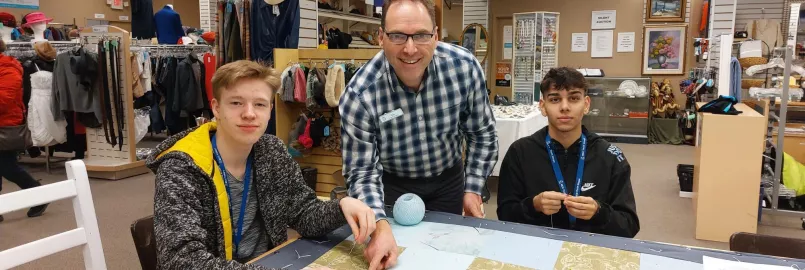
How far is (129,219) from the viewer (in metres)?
4.50

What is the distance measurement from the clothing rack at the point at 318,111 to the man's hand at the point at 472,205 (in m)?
2.61

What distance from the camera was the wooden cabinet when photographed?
377cm

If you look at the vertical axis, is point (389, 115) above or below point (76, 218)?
above

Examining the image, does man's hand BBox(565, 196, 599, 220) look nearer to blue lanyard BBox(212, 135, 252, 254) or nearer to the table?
the table

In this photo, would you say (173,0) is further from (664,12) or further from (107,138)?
(664,12)

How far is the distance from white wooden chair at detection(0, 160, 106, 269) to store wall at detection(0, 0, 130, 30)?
350 inches

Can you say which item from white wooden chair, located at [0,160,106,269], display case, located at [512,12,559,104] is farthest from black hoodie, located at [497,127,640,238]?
display case, located at [512,12,559,104]

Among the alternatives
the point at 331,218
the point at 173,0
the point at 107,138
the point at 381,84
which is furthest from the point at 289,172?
the point at 173,0

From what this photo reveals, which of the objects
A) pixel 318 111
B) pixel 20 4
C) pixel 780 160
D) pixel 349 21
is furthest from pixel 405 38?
pixel 20 4

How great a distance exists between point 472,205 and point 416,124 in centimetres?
36

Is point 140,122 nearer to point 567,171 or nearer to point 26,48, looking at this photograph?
point 26,48

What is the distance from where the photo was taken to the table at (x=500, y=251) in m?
1.44

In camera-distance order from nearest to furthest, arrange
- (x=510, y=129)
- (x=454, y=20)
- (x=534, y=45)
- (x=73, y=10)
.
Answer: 1. (x=510, y=129)
2. (x=534, y=45)
3. (x=73, y=10)
4. (x=454, y=20)

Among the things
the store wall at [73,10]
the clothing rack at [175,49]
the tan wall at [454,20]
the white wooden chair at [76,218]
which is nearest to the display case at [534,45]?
the tan wall at [454,20]
